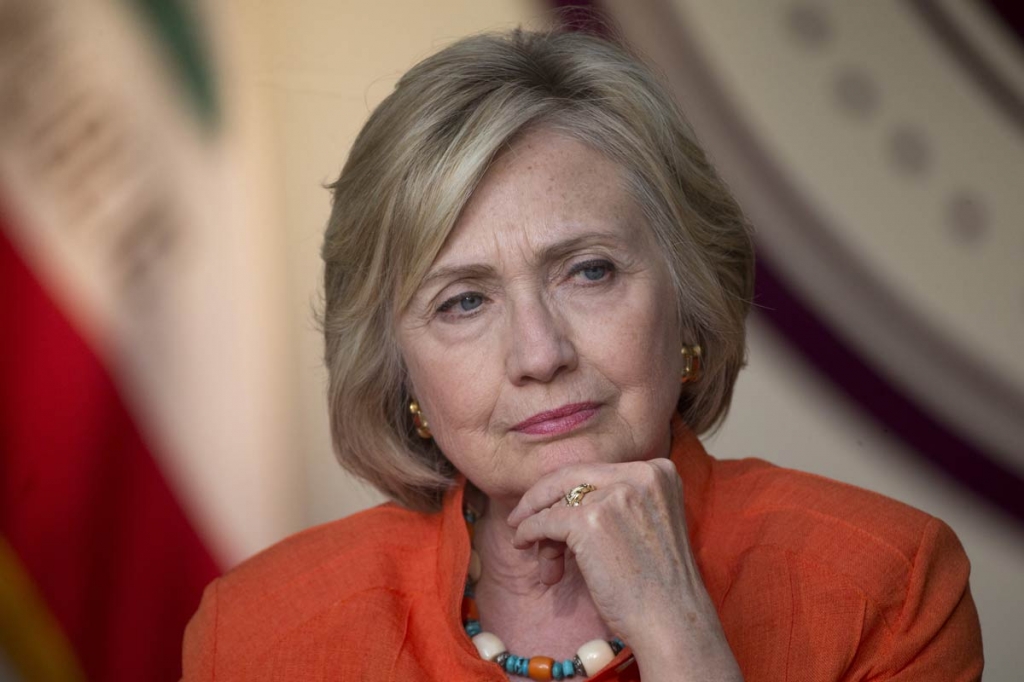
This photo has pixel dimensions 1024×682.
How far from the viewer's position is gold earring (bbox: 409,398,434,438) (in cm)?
258

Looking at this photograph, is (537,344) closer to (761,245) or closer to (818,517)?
(818,517)

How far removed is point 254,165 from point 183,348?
0.53 meters

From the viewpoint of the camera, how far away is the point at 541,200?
89.8 inches

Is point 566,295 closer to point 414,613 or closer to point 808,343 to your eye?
point 414,613

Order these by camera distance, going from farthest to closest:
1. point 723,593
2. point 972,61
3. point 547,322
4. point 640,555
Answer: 1. point 972,61
2. point 723,593
3. point 547,322
4. point 640,555

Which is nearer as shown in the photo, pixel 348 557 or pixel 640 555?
pixel 640 555

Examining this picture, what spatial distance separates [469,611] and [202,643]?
1.73 feet

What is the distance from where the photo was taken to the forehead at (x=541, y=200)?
2.27m

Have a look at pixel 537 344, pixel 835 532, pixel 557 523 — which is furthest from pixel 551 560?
pixel 835 532

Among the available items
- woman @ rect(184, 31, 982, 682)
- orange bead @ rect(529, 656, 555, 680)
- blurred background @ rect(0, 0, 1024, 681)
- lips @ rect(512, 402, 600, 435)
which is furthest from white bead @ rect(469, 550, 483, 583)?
blurred background @ rect(0, 0, 1024, 681)

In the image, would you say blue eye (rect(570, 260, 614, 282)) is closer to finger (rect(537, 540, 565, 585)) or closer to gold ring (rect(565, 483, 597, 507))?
gold ring (rect(565, 483, 597, 507))

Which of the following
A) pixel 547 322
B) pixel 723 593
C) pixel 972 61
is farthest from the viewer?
pixel 972 61

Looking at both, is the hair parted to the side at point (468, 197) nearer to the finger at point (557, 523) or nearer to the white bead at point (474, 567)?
the white bead at point (474, 567)

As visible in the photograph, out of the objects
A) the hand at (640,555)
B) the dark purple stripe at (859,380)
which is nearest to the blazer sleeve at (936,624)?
the hand at (640,555)
